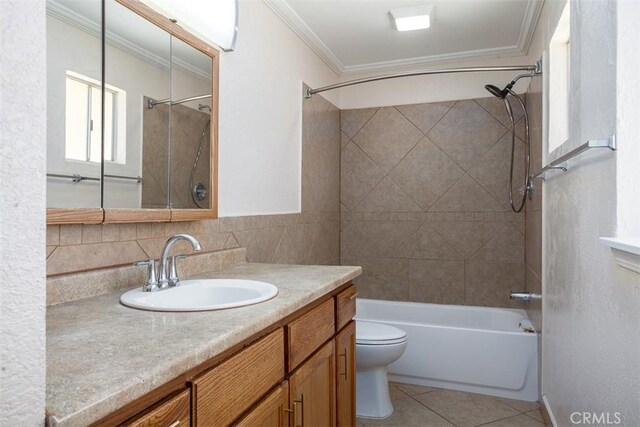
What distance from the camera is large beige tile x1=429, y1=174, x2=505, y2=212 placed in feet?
10.6

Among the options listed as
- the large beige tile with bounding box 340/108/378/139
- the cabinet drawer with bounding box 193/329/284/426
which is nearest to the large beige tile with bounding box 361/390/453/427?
the cabinet drawer with bounding box 193/329/284/426

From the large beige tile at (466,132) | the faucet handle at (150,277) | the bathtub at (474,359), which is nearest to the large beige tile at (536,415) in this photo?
the bathtub at (474,359)

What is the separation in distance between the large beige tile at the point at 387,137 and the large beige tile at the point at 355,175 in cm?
6

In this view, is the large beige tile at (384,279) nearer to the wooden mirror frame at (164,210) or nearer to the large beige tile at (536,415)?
the large beige tile at (536,415)

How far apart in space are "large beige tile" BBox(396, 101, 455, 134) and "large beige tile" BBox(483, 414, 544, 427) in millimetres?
2138

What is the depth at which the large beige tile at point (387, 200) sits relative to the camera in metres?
3.45

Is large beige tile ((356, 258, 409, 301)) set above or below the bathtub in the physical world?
above

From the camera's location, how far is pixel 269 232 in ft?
7.79

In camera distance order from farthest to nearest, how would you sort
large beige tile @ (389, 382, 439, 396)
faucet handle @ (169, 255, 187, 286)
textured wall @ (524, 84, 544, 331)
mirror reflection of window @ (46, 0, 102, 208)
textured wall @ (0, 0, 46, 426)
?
large beige tile @ (389, 382, 439, 396) < textured wall @ (524, 84, 544, 331) < faucet handle @ (169, 255, 187, 286) < mirror reflection of window @ (46, 0, 102, 208) < textured wall @ (0, 0, 46, 426)

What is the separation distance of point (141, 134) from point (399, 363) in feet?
7.15

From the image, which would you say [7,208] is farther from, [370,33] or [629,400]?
[370,33]

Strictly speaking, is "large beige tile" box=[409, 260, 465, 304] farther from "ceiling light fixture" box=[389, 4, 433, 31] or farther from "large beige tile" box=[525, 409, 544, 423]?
"ceiling light fixture" box=[389, 4, 433, 31]

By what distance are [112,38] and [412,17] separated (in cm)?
187

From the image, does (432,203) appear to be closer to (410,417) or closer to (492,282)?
(492,282)
